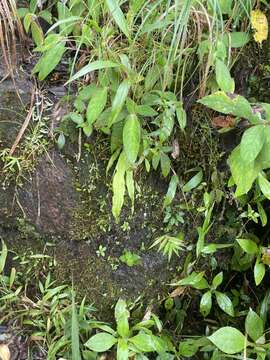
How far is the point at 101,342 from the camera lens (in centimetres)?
137

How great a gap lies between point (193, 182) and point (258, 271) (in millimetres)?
342

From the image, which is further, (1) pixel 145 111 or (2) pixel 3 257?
(2) pixel 3 257

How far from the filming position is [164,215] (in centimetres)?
156

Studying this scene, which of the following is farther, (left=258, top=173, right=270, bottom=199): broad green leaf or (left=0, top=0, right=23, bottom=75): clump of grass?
(left=0, top=0, right=23, bottom=75): clump of grass

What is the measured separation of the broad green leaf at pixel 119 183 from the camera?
1.40m

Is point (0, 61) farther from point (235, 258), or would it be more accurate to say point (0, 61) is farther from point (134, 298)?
point (235, 258)

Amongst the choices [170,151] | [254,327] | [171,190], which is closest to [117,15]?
[170,151]

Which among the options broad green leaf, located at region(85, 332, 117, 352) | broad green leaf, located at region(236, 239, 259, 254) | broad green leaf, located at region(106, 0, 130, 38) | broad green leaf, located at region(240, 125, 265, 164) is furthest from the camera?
broad green leaf, located at region(236, 239, 259, 254)

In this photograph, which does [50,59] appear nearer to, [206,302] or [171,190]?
[171,190]

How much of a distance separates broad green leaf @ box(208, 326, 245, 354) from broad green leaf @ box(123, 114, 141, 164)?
1.75ft

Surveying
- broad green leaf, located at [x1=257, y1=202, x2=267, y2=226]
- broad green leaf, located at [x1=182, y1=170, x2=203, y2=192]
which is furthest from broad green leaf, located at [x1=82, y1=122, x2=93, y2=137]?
broad green leaf, located at [x1=257, y1=202, x2=267, y2=226]

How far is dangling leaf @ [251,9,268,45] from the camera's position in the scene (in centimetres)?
141

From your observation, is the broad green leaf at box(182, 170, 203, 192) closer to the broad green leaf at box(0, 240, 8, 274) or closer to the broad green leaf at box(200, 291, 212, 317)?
the broad green leaf at box(200, 291, 212, 317)

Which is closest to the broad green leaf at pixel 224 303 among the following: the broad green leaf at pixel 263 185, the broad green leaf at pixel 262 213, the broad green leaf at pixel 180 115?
the broad green leaf at pixel 262 213
